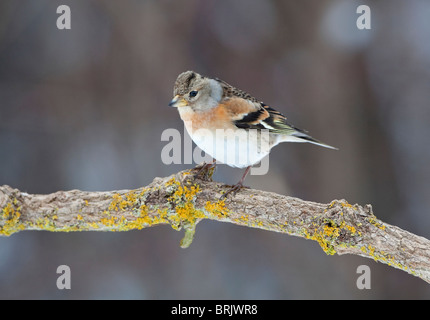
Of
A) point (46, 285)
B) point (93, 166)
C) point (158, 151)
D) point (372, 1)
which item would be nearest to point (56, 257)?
point (46, 285)

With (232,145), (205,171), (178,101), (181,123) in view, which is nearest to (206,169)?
(205,171)

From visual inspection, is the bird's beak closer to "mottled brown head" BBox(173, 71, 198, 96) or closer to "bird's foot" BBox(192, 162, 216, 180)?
"mottled brown head" BBox(173, 71, 198, 96)

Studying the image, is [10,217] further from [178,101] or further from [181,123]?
[181,123]

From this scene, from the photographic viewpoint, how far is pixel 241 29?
4344 millimetres

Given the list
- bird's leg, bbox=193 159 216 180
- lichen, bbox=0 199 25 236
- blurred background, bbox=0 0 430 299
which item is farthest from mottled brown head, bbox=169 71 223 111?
blurred background, bbox=0 0 430 299

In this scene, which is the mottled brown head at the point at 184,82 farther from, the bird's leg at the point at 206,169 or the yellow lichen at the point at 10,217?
the yellow lichen at the point at 10,217

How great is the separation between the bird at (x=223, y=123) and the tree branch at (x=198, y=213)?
0.14 m

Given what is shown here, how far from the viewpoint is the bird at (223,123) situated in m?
2.47

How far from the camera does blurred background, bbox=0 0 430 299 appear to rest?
13.1 feet

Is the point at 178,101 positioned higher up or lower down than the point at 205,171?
higher up

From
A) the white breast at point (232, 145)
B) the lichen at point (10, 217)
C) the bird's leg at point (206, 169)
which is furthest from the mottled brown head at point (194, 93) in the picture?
the lichen at point (10, 217)

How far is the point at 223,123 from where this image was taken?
253 cm

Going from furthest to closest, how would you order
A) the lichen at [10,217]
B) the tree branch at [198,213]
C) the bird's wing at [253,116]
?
1. the bird's wing at [253,116]
2. the lichen at [10,217]
3. the tree branch at [198,213]

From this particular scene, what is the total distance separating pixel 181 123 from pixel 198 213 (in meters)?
1.81
